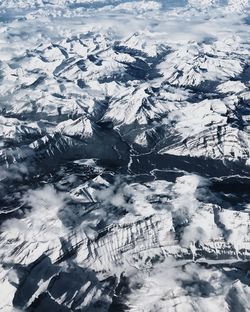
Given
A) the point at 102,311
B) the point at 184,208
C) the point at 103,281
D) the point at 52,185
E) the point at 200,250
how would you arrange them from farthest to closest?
the point at 52,185 → the point at 184,208 → the point at 200,250 → the point at 103,281 → the point at 102,311

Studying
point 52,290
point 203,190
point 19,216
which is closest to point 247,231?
point 203,190

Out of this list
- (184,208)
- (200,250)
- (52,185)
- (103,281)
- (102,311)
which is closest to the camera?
(102,311)

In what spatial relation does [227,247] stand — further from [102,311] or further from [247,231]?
[102,311]

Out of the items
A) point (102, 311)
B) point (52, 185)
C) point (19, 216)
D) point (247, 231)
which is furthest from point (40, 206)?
point (247, 231)

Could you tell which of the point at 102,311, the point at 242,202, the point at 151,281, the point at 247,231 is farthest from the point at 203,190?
the point at 102,311

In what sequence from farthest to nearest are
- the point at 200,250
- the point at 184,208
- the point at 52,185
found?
the point at 52,185, the point at 184,208, the point at 200,250

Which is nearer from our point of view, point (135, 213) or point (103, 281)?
point (103, 281)

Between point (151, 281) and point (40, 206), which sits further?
point (40, 206)

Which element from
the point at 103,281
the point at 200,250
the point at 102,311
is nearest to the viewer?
the point at 102,311

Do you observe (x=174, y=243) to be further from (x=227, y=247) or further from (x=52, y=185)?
(x=52, y=185)

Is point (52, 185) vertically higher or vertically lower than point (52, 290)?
lower
